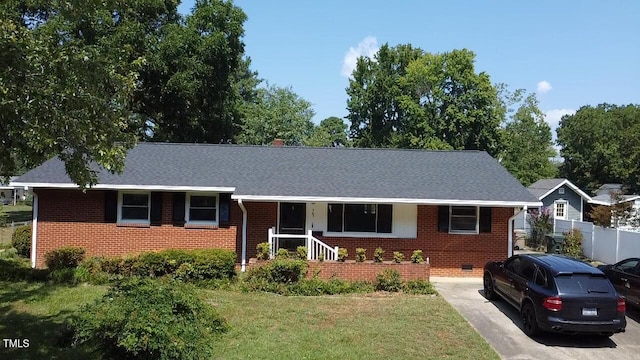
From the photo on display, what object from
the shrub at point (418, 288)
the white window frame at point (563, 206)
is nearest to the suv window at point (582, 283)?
the shrub at point (418, 288)

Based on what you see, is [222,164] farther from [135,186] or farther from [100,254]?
[100,254]

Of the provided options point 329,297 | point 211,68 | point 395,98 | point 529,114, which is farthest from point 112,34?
point 529,114

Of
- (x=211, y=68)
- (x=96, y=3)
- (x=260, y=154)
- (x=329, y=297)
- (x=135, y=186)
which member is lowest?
(x=329, y=297)

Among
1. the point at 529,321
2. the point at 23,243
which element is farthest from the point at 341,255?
the point at 23,243

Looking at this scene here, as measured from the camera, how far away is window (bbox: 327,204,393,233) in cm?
1695

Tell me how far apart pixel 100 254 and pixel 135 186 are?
276 cm

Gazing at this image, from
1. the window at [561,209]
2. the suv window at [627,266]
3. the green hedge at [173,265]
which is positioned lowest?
the green hedge at [173,265]

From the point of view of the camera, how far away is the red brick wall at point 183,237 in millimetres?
16875

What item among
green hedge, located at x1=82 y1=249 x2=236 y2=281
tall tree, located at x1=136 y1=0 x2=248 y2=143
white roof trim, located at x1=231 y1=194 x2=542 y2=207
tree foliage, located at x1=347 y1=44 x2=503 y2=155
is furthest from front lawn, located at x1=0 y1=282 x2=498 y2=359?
tree foliage, located at x1=347 y1=44 x2=503 y2=155

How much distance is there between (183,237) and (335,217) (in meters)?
5.29

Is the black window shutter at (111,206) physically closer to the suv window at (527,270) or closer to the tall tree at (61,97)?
the tall tree at (61,97)

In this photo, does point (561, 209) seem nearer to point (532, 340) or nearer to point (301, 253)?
point (301, 253)

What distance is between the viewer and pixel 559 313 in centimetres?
956

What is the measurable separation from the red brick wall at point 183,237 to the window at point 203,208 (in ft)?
1.40
